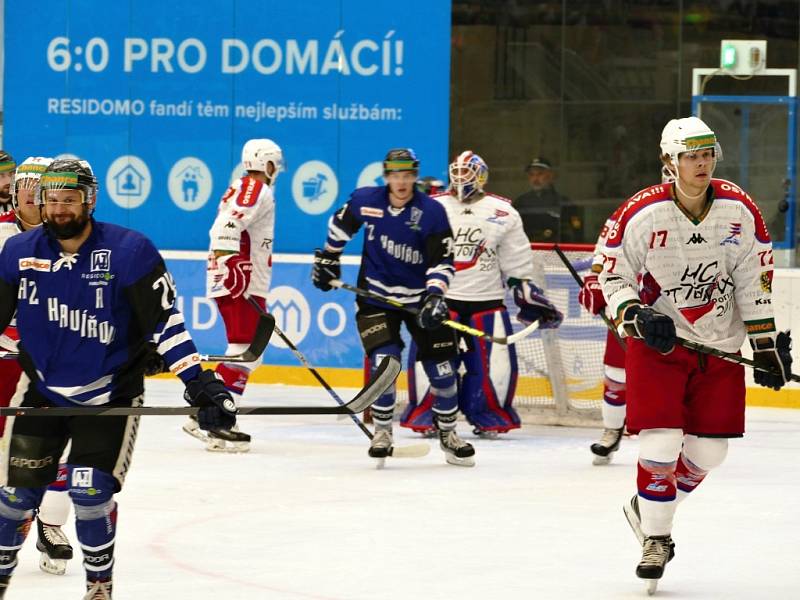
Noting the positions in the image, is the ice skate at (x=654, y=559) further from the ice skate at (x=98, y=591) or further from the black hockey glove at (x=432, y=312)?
the black hockey glove at (x=432, y=312)

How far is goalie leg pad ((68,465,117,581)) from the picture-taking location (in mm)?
4094

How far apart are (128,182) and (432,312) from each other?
15.7 feet

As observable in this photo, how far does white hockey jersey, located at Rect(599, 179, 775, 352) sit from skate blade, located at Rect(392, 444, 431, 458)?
2.81 m

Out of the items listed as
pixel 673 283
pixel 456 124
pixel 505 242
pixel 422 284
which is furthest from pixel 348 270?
pixel 673 283

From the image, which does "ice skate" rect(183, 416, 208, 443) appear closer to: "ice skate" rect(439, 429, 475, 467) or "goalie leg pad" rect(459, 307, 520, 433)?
"ice skate" rect(439, 429, 475, 467)

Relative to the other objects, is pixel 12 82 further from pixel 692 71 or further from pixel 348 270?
pixel 692 71

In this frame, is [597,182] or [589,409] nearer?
[589,409]

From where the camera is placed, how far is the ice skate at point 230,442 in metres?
7.81

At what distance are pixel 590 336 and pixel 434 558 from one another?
140 inches

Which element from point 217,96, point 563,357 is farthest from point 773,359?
point 217,96

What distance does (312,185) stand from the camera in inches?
438

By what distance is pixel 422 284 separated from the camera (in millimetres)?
7379

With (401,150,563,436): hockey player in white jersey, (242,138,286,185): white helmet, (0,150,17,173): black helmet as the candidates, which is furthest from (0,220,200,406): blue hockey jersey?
(401,150,563,436): hockey player in white jersey

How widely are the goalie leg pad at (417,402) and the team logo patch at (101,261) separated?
14.4ft
